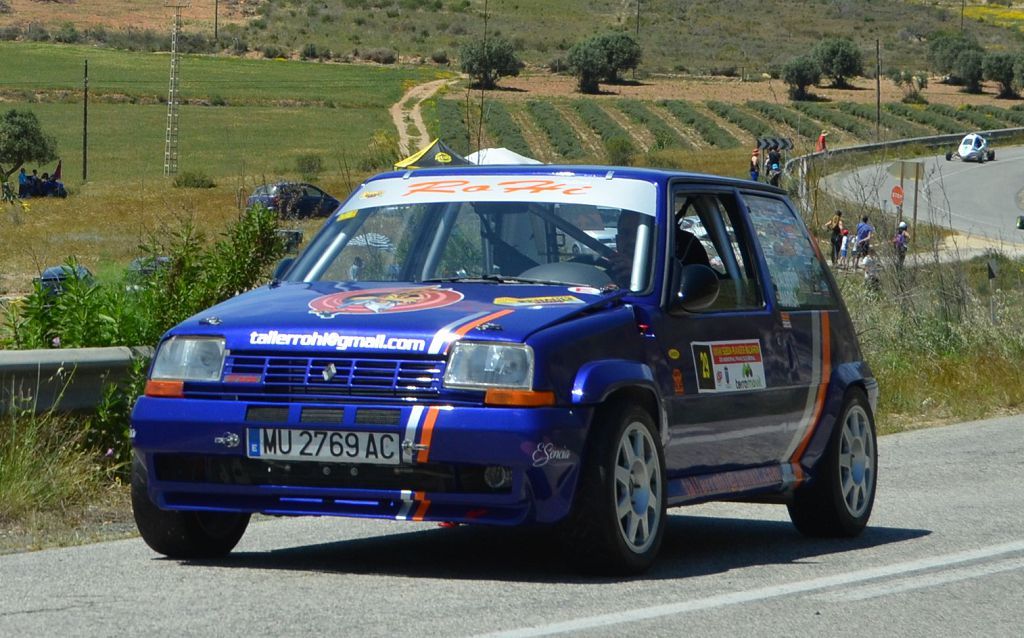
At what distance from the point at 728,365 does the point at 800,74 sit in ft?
354

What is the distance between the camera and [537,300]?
6.30m

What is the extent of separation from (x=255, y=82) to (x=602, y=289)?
111 m

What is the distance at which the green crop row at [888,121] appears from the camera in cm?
8812

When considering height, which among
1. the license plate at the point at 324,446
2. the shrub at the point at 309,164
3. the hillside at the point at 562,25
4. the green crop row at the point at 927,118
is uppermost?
the hillside at the point at 562,25

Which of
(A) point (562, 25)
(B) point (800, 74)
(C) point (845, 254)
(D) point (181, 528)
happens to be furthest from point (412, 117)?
(D) point (181, 528)

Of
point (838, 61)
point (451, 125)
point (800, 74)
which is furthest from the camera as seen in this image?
point (838, 61)

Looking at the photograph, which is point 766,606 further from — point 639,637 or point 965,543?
point 965,543

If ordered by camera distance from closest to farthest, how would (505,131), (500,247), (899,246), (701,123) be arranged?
(500,247) → (899,246) → (505,131) → (701,123)

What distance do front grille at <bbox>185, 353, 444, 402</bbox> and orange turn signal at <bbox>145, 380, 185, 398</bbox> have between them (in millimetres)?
89

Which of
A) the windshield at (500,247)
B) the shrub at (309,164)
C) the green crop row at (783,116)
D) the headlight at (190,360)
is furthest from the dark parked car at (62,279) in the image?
the green crop row at (783,116)

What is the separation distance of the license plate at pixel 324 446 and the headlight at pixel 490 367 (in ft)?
0.99

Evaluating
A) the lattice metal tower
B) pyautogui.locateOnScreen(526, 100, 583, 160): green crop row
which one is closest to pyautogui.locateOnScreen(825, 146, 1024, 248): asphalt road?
pyautogui.locateOnScreen(526, 100, 583, 160): green crop row

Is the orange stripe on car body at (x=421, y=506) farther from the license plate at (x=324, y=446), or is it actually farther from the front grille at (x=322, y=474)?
the license plate at (x=324, y=446)

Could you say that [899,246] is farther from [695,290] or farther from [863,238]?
[695,290]
